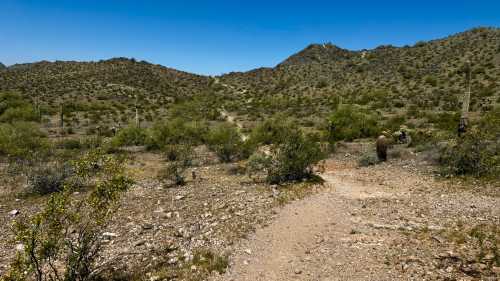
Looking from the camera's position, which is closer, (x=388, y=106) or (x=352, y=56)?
(x=388, y=106)

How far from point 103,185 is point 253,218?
4.57 m

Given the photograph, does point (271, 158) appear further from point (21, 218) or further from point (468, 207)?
point (21, 218)

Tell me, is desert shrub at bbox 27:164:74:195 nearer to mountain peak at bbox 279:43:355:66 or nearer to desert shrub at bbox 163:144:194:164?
desert shrub at bbox 163:144:194:164

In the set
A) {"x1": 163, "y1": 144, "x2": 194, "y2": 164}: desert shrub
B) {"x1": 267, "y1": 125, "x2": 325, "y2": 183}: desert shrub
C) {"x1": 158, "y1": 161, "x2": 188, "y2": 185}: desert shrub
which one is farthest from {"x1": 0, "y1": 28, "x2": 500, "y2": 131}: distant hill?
{"x1": 158, "y1": 161, "x2": 188, "y2": 185}: desert shrub

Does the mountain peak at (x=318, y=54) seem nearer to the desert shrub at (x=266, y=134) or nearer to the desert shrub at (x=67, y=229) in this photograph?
the desert shrub at (x=266, y=134)

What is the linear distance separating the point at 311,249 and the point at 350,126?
17.5 meters

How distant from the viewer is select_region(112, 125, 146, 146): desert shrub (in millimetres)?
24875

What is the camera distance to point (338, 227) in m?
9.73

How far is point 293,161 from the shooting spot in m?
14.5

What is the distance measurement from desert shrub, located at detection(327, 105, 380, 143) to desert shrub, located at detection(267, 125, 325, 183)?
8.48m

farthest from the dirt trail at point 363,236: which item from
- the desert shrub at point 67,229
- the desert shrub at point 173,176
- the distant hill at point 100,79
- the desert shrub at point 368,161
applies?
the distant hill at point 100,79

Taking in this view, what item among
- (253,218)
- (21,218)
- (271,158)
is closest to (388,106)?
(271,158)

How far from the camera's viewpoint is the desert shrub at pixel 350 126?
24.2 metres

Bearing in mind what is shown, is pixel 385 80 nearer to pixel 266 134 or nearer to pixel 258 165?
pixel 266 134
